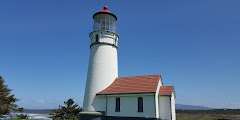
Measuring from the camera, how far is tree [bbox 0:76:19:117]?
67.7 ft

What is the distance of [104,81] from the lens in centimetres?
1731

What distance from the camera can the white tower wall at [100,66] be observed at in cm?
1698

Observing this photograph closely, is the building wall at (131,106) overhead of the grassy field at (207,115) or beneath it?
overhead

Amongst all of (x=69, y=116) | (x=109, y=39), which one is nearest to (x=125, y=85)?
(x=109, y=39)

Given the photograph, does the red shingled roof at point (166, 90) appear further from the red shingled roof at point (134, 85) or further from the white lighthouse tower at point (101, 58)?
the white lighthouse tower at point (101, 58)

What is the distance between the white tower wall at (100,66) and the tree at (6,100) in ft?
35.5

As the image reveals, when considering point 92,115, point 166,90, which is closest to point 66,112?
point 92,115

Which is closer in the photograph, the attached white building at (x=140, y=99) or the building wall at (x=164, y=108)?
the attached white building at (x=140, y=99)

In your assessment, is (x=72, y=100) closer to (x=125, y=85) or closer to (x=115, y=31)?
(x=125, y=85)

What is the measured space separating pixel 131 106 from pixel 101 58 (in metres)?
5.84


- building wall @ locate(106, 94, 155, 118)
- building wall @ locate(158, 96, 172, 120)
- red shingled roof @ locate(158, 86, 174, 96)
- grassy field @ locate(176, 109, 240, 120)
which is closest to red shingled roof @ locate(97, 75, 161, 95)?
building wall @ locate(106, 94, 155, 118)

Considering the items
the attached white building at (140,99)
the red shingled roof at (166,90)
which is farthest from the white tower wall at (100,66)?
the red shingled roof at (166,90)

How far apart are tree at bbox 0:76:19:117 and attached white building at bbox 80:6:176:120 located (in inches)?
426

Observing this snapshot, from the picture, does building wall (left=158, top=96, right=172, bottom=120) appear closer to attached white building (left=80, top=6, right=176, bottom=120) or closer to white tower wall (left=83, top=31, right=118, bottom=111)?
attached white building (left=80, top=6, right=176, bottom=120)
